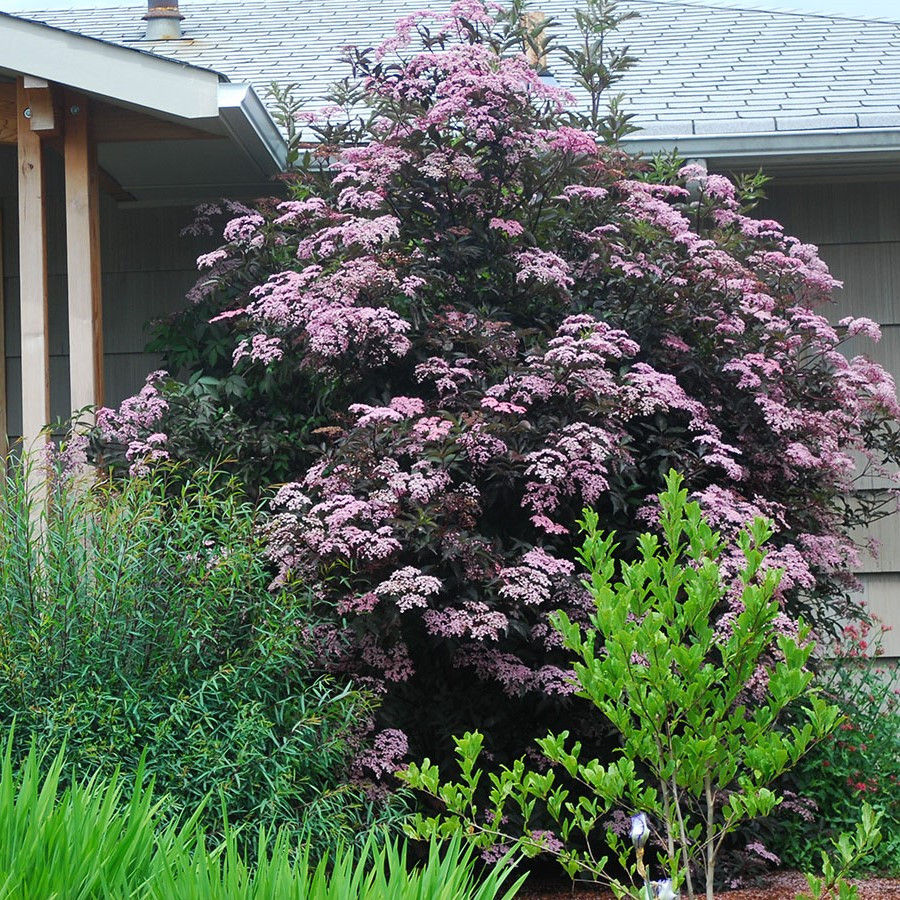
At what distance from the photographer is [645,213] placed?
539cm

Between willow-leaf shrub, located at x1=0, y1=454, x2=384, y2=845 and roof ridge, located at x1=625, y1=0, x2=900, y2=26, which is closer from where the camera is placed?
willow-leaf shrub, located at x1=0, y1=454, x2=384, y2=845

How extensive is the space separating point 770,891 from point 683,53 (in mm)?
5482

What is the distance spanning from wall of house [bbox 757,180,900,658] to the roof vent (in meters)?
4.53

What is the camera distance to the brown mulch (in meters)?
4.72

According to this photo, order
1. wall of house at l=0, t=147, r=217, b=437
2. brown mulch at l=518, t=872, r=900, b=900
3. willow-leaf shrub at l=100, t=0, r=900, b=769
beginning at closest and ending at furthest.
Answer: willow-leaf shrub at l=100, t=0, r=900, b=769, brown mulch at l=518, t=872, r=900, b=900, wall of house at l=0, t=147, r=217, b=437

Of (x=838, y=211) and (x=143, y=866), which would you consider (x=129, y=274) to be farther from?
(x=143, y=866)

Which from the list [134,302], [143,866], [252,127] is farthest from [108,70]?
[143,866]

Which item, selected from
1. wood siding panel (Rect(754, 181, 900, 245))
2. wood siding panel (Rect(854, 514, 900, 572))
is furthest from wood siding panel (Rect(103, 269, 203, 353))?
wood siding panel (Rect(854, 514, 900, 572))

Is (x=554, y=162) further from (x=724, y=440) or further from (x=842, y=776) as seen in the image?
(x=842, y=776)

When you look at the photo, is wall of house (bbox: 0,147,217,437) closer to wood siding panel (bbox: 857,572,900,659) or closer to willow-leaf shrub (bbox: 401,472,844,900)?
wood siding panel (bbox: 857,572,900,659)

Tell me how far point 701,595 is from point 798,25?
717cm

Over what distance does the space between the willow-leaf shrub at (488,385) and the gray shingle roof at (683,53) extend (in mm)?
1034

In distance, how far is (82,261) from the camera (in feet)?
18.0

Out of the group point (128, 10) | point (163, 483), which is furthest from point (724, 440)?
point (128, 10)
